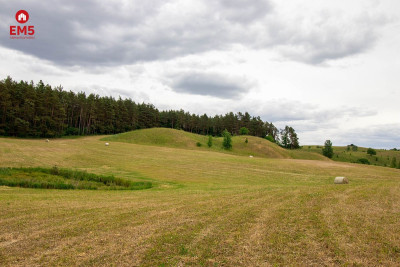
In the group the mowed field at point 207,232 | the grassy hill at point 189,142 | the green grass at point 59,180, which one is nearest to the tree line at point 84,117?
the grassy hill at point 189,142

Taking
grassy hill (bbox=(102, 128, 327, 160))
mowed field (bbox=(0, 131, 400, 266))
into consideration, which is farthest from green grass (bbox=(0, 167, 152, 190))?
grassy hill (bbox=(102, 128, 327, 160))

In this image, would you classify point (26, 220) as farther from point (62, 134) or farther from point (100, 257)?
point (62, 134)

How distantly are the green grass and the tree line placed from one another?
6521 cm

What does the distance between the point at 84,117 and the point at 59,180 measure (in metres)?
97.9

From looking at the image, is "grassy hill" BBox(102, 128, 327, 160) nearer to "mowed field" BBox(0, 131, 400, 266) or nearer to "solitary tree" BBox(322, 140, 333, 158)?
"solitary tree" BBox(322, 140, 333, 158)

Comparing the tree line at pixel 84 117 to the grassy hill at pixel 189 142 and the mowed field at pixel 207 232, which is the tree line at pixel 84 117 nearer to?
the grassy hill at pixel 189 142

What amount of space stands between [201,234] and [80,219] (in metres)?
6.10

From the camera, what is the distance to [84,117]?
115250 millimetres

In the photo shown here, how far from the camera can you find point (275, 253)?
772 centimetres

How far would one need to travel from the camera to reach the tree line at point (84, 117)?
278ft

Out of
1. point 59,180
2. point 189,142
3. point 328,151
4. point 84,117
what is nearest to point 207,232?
point 59,180

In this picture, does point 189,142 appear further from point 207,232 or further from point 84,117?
point 207,232

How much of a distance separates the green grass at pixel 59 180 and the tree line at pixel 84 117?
65.2 metres

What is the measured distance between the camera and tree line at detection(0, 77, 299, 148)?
84.6m
